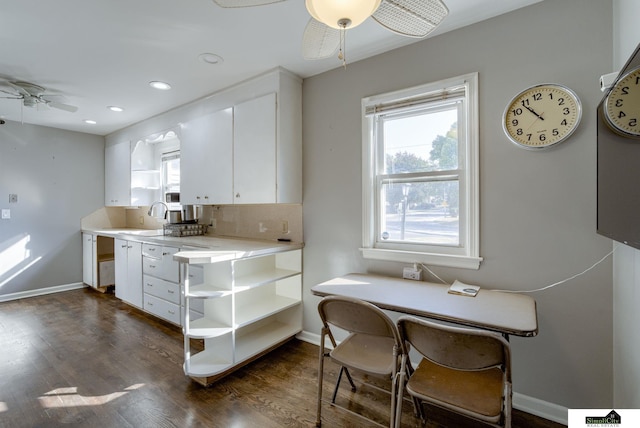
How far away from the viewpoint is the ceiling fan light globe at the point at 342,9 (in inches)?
40.5

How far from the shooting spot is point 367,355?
170 cm

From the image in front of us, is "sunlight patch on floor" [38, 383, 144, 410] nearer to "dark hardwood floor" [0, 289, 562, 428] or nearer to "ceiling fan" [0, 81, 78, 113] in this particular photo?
"dark hardwood floor" [0, 289, 562, 428]

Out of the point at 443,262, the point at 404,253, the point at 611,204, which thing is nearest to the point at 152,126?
the point at 404,253

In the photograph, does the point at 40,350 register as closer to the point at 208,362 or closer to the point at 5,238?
the point at 208,362

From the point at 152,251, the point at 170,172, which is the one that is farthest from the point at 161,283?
the point at 170,172

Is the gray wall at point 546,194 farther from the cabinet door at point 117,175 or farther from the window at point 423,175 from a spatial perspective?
the cabinet door at point 117,175

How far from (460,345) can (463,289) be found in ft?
2.35

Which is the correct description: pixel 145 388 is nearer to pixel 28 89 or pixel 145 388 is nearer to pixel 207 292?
pixel 207 292

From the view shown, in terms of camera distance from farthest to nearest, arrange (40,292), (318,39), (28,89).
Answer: (40,292) → (28,89) → (318,39)

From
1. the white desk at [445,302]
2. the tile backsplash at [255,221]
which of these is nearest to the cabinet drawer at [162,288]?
the tile backsplash at [255,221]

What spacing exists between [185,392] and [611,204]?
2.71 m

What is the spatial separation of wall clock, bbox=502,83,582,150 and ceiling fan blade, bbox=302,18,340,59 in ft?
3.88

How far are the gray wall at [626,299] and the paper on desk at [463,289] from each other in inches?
25.9

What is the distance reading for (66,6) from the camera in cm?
180
